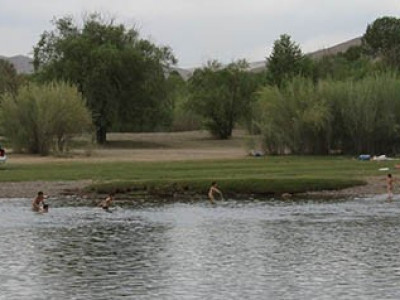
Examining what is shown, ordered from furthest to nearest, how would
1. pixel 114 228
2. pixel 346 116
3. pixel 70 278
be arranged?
pixel 346 116 → pixel 114 228 → pixel 70 278

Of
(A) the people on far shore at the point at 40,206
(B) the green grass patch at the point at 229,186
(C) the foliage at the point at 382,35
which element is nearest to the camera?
(A) the people on far shore at the point at 40,206

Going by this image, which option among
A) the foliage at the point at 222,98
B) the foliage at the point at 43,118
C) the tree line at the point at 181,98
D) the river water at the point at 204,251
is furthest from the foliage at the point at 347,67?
the river water at the point at 204,251

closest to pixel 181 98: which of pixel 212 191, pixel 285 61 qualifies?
pixel 285 61

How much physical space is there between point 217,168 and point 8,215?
21.6 metres

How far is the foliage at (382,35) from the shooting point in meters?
164

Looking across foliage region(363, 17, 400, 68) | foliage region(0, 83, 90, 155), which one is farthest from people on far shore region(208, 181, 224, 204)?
foliage region(363, 17, 400, 68)

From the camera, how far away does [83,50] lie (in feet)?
319

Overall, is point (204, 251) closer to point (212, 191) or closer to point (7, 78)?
point (212, 191)

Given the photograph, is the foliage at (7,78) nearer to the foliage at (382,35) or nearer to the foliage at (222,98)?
the foliage at (222,98)

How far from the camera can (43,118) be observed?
252ft

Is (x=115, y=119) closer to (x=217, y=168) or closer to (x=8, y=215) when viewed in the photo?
(x=217, y=168)

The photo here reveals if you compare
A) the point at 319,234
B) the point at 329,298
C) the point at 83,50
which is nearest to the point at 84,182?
the point at 319,234

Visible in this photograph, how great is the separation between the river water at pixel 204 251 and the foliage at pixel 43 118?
32.1m

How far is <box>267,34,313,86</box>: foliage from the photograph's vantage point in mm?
120250
